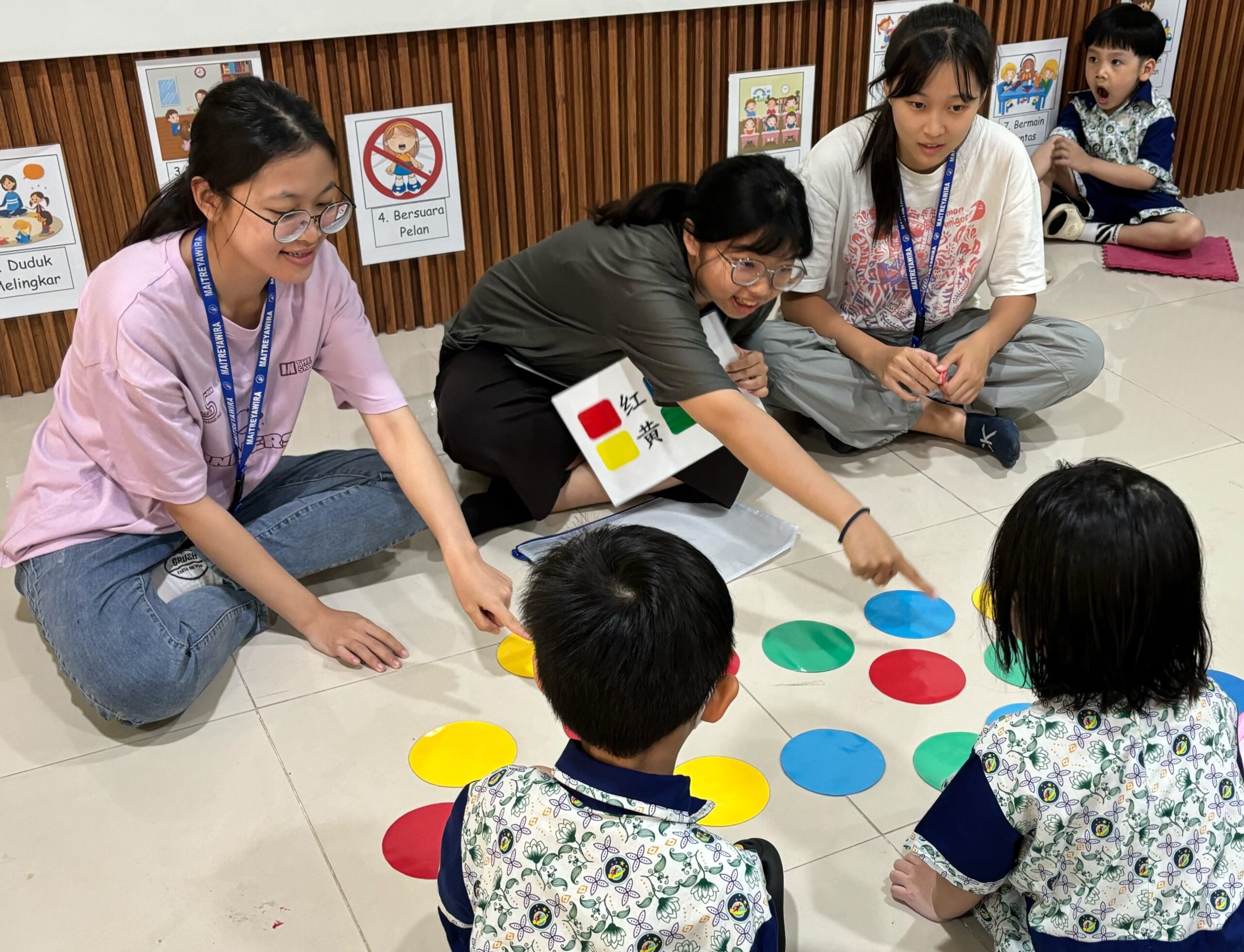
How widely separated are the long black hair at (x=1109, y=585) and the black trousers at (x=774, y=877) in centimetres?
35

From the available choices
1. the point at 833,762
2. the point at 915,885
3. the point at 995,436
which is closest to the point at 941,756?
the point at 833,762

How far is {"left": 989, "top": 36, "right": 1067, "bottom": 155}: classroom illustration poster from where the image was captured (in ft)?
11.9

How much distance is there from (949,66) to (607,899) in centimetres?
166

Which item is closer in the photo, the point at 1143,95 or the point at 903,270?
the point at 903,270

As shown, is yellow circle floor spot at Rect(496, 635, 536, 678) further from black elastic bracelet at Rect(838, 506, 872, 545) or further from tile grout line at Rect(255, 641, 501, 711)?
black elastic bracelet at Rect(838, 506, 872, 545)

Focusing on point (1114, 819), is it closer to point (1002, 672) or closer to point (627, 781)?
point (627, 781)

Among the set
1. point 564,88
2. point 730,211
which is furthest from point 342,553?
point 564,88

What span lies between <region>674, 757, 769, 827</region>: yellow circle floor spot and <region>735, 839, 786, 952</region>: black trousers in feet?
0.91

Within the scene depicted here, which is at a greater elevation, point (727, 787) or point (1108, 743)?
point (1108, 743)

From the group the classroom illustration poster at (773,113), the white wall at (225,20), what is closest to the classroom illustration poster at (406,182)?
the white wall at (225,20)

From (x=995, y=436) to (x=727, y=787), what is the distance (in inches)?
44.5

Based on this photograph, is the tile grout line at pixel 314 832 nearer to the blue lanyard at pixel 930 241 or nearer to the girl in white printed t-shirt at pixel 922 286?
the girl in white printed t-shirt at pixel 922 286

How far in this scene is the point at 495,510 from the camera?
90.7 inches

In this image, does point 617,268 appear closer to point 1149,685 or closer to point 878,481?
point 878,481
